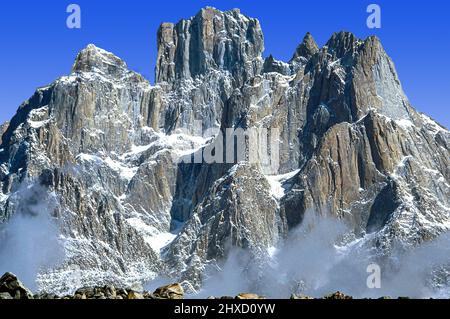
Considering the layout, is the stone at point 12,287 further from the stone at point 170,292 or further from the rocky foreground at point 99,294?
the stone at point 170,292

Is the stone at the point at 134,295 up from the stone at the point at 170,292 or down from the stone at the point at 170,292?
down

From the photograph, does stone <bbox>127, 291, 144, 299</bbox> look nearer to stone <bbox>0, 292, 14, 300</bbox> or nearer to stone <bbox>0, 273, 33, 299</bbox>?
stone <bbox>0, 273, 33, 299</bbox>

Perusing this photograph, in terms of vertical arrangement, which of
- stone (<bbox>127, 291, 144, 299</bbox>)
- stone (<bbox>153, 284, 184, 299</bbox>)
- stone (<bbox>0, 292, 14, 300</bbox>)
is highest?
stone (<bbox>153, 284, 184, 299</bbox>)

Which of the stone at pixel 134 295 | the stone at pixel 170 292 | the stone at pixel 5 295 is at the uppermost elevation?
the stone at pixel 170 292

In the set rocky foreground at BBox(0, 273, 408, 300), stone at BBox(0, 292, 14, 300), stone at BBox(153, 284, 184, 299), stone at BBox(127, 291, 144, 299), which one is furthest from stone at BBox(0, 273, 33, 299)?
stone at BBox(153, 284, 184, 299)

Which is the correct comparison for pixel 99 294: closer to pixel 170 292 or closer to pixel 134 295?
pixel 134 295

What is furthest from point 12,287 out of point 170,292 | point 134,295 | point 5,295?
point 170,292

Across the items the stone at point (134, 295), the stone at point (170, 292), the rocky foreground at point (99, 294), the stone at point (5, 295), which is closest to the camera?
the stone at point (5, 295)

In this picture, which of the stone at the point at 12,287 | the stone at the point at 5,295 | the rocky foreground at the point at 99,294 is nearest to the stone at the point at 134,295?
the rocky foreground at the point at 99,294

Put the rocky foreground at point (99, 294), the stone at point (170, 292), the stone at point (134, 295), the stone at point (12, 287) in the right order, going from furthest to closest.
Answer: the stone at point (170, 292)
the stone at point (134, 295)
the stone at point (12, 287)
the rocky foreground at point (99, 294)

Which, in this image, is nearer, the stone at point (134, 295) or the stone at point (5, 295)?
the stone at point (5, 295)

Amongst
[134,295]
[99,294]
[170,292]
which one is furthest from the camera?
[170,292]
